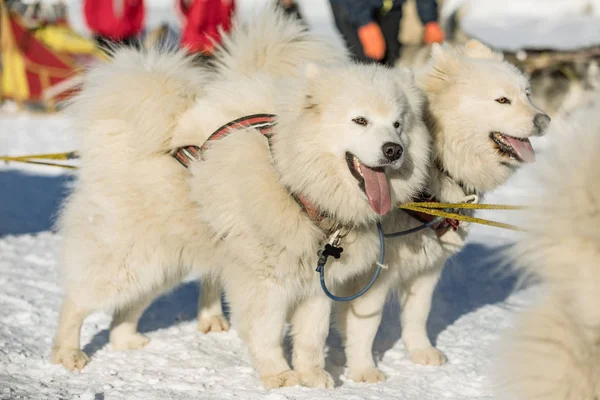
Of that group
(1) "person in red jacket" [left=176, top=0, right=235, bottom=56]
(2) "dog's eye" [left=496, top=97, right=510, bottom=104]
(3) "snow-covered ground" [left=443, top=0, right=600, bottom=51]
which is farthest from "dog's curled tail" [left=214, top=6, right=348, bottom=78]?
(3) "snow-covered ground" [left=443, top=0, right=600, bottom=51]

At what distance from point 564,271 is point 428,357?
207 centimetres

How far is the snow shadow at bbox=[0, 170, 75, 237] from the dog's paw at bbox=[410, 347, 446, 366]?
2720mm

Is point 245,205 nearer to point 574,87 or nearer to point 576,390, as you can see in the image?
point 576,390

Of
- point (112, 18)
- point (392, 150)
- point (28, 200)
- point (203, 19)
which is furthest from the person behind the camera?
point (112, 18)

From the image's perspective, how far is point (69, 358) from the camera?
3.38m

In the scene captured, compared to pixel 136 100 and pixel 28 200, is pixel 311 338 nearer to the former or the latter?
pixel 136 100

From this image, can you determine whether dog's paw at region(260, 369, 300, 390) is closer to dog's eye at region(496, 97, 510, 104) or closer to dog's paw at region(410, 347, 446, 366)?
dog's paw at region(410, 347, 446, 366)

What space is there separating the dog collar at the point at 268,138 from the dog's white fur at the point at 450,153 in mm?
407

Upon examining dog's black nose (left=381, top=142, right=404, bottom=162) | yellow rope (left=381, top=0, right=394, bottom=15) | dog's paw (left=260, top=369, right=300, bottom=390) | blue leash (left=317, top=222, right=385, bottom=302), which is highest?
yellow rope (left=381, top=0, right=394, bottom=15)

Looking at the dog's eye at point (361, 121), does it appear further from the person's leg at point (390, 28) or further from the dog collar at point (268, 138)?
the person's leg at point (390, 28)

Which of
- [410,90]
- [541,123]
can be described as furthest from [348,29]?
[410,90]

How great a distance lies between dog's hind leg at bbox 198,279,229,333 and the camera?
13.1 feet

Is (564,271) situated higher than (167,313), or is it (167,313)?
(564,271)

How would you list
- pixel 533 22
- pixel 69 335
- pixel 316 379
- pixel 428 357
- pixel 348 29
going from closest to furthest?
pixel 316 379, pixel 69 335, pixel 428 357, pixel 348 29, pixel 533 22
